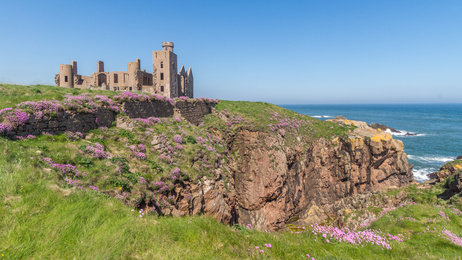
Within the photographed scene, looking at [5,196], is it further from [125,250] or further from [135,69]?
[135,69]

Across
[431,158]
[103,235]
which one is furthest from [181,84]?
[431,158]

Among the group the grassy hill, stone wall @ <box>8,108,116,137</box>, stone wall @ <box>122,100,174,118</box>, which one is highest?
stone wall @ <box>122,100,174,118</box>

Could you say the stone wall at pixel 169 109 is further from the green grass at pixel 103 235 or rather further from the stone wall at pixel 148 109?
the green grass at pixel 103 235

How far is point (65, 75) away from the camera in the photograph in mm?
36344

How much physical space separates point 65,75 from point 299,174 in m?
43.7

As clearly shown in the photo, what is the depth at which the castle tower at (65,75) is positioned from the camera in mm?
35906

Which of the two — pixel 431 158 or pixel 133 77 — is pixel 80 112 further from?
pixel 431 158

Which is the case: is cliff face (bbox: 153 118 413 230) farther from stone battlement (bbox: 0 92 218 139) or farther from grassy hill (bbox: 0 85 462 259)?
grassy hill (bbox: 0 85 462 259)

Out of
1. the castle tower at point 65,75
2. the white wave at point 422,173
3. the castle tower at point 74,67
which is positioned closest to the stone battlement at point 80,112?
the castle tower at point 65,75

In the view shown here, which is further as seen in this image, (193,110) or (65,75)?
(65,75)

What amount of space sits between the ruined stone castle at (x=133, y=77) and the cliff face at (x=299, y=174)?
21.1 m

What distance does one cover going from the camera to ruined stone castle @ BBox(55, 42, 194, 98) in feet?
121

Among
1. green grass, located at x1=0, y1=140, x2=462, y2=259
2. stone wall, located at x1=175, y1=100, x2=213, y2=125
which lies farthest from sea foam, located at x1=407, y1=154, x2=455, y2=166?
green grass, located at x1=0, y1=140, x2=462, y2=259

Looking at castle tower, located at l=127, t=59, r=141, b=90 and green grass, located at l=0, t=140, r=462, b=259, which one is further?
castle tower, located at l=127, t=59, r=141, b=90
